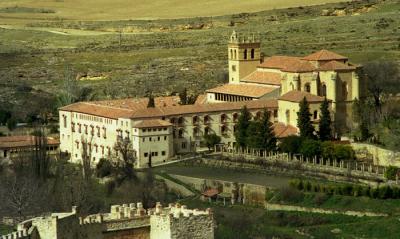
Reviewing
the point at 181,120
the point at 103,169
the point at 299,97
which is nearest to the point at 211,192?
the point at 103,169

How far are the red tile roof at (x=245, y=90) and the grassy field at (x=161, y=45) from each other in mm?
12769

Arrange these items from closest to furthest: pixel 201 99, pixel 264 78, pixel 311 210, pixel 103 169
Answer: pixel 311 210, pixel 103 169, pixel 264 78, pixel 201 99

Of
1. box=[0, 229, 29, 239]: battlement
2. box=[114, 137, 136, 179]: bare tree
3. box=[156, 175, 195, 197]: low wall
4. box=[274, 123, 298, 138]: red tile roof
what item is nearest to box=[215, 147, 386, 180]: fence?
box=[274, 123, 298, 138]: red tile roof

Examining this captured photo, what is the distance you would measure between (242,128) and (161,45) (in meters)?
57.6

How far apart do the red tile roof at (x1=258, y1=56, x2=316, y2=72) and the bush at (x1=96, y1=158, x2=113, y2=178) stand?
37.8 ft

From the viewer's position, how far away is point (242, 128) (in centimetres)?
7281

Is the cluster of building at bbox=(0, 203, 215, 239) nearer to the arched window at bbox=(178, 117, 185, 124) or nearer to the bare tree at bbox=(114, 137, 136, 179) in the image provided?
the bare tree at bbox=(114, 137, 136, 179)

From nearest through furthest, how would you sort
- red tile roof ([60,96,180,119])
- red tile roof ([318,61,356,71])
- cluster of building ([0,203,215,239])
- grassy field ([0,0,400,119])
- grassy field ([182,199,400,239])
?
cluster of building ([0,203,215,239]) < grassy field ([182,199,400,239]) < red tile roof ([60,96,180,119]) < red tile roof ([318,61,356,71]) < grassy field ([0,0,400,119])

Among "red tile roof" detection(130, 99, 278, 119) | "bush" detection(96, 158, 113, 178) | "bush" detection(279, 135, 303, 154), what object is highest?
"red tile roof" detection(130, 99, 278, 119)

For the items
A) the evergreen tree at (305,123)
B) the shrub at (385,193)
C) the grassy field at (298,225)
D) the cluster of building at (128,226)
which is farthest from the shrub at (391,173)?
the cluster of building at (128,226)

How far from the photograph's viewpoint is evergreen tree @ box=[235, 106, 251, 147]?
237 feet

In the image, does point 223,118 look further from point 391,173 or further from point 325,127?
point 391,173

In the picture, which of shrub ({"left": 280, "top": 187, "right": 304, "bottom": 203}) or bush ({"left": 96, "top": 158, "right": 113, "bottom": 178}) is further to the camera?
bush ({"left": 96, "top": 158, "right": 113, "bottom": 178})

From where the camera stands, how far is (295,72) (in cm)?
7650
